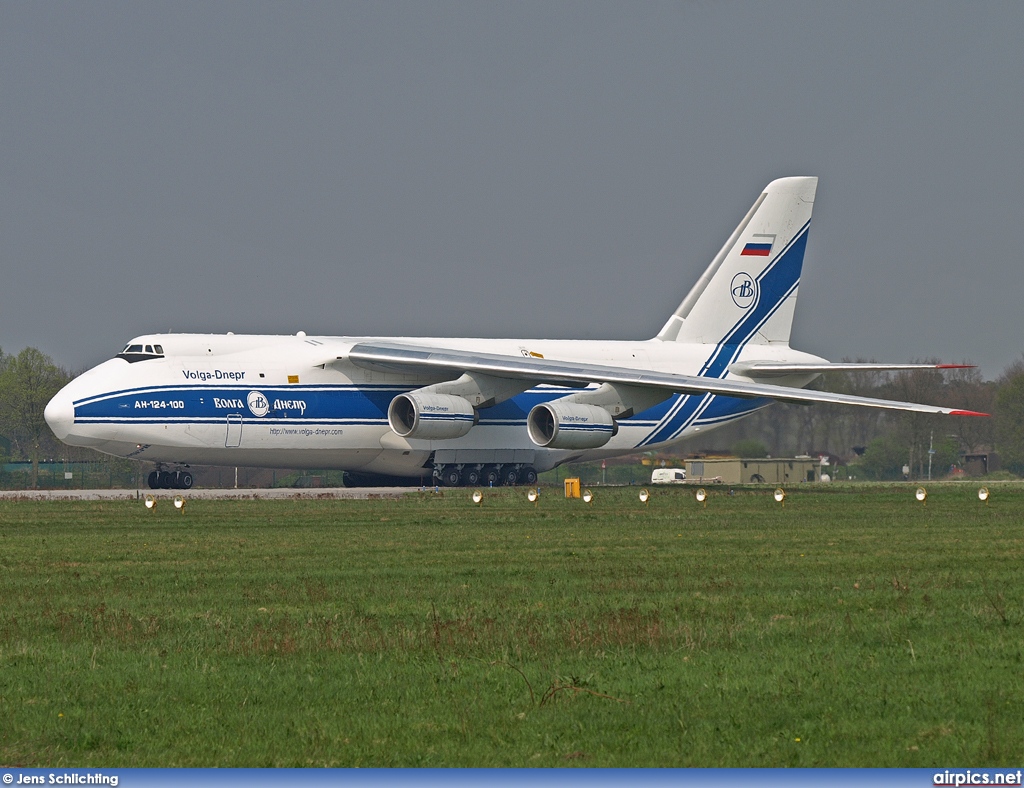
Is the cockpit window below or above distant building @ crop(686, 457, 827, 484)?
above

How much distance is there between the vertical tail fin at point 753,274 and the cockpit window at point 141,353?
14614mm

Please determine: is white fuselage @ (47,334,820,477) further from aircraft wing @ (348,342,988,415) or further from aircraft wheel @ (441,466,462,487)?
aircraft wing @ (348,342,988,415)

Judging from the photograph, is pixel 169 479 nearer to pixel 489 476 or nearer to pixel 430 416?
pixel 430 416

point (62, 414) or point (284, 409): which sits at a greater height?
point (284, 409)

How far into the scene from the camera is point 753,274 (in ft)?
131

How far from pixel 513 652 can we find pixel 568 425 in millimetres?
24057

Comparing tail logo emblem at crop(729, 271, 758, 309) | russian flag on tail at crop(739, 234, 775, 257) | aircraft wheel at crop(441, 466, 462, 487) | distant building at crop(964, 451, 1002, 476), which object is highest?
russian flag on tail at crop(739, 234, 775, 257)

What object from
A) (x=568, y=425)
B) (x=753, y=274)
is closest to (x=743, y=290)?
(x=753, y=274)

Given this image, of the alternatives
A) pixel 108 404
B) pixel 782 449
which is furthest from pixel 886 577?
pixel 782 449

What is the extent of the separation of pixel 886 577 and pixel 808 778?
29.0ft

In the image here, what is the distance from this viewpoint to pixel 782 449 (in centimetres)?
4744

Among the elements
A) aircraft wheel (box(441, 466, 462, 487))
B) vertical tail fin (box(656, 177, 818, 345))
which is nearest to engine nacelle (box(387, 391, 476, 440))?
aircraft wheel (box(441, 466, 462, 487))

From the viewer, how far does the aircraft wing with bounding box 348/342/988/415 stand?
31.5m

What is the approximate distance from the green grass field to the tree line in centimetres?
2738
